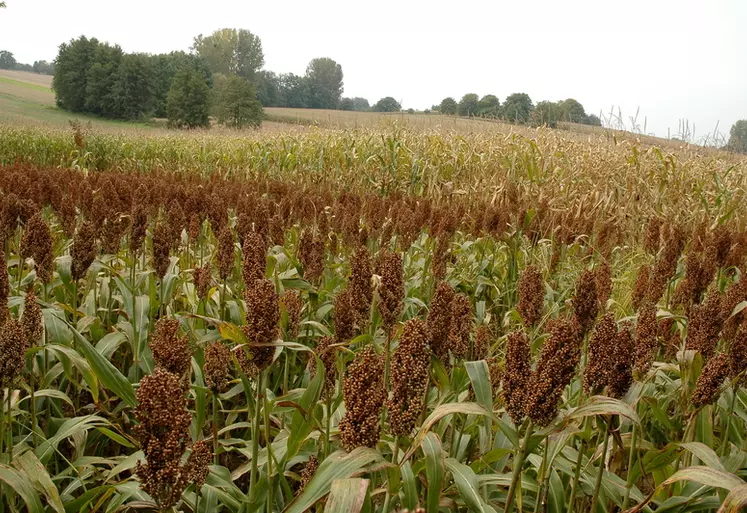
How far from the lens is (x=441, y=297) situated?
61.0 inches

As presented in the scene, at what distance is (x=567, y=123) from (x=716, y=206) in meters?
5.72

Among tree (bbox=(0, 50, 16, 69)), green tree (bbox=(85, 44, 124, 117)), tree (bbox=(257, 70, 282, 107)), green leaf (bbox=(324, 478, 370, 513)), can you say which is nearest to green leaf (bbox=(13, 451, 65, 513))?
green leaf (bbox=(324, 478, 370, 513))

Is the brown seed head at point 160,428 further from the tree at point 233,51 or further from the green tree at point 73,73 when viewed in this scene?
the tree at point 233,51

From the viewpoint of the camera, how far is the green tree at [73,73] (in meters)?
64.3

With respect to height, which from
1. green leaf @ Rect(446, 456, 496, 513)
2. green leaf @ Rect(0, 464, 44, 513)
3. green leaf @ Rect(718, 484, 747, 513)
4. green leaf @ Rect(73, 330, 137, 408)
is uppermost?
green leaf @ Rect(718, 484, 747, 513)

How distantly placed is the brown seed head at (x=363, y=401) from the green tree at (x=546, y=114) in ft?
42.1

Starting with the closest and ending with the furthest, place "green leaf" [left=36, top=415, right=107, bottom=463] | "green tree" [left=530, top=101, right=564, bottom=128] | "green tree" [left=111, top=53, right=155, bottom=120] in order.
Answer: "green leaf" [left=36, top=415, right=107, bottom=463] → "green tree" [left=530, top=101, right=564, bottom=128] → "green tree" [left=111, top=53, right=155, bottom=120]

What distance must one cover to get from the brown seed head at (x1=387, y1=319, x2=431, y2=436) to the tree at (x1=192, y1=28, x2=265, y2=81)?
106035 millimetres

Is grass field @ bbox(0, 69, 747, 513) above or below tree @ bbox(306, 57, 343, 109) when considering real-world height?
below

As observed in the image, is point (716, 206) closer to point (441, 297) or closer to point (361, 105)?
point (441, 297)

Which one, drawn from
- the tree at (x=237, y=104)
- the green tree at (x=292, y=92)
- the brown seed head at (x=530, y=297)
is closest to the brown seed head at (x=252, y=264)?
the brown seed head at (x=530, y=297)

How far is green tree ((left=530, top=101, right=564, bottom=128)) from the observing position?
1350cm

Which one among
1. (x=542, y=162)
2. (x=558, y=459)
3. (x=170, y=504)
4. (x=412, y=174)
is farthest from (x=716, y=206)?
(x=170, y=504)

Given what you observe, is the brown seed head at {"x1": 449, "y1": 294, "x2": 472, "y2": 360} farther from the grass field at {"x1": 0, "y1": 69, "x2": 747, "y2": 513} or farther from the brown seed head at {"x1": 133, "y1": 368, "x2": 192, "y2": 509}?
the brown seed head at {"x1": 133, "y1": 368, "x2": 192, "y2": 509}
